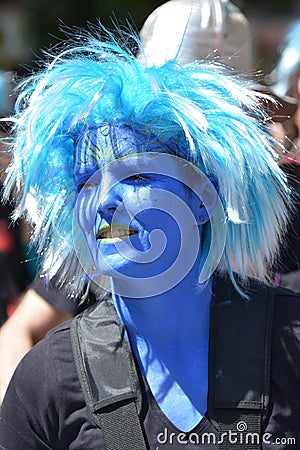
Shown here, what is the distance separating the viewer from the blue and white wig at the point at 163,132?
150cm

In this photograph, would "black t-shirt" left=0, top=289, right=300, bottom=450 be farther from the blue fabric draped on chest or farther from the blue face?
the blue face

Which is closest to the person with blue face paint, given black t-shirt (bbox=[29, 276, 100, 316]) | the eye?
the eye

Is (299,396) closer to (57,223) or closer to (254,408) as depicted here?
(254,408)

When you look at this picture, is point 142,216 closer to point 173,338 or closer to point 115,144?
point 115,144

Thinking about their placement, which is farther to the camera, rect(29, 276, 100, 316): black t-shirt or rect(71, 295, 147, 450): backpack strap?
rect(29, 276, 100, 316): black t-shirt

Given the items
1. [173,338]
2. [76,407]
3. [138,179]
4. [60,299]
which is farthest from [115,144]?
[60,299]

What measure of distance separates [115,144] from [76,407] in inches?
20.0

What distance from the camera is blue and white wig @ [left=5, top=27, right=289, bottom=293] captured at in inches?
59.1

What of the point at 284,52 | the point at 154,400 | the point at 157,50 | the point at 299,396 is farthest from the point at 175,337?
the point at 284,52

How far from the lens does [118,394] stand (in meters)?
1.51

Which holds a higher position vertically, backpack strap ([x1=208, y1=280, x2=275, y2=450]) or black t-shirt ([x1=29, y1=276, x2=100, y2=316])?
backpack strap ([x1=208, y1=280, x2=275, y2=450])

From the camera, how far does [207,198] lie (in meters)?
1.55
